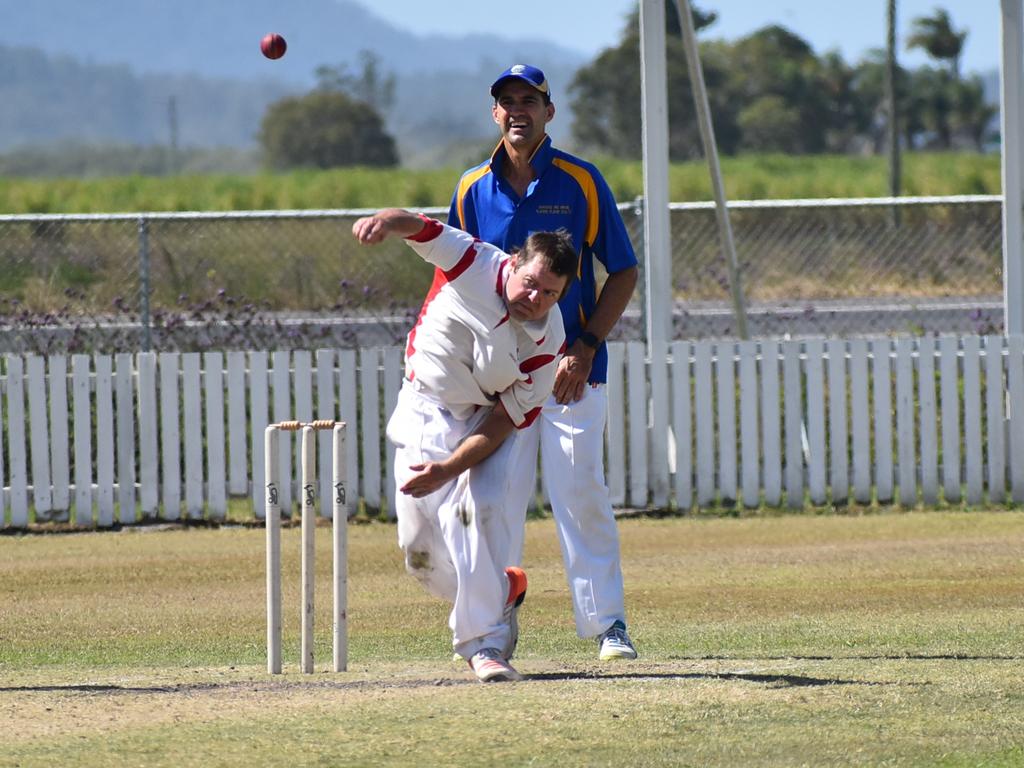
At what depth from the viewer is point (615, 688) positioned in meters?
6.04

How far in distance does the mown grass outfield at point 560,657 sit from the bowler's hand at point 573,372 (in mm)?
1008

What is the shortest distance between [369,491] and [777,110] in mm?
84311

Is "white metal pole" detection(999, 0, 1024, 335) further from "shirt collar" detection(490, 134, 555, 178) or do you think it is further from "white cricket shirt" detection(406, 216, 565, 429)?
"white cricket shirt" detection(406, 216, 565, 429)

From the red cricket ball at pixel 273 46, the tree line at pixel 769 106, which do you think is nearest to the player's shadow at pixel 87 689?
the red cricket ball at pixel 273 46

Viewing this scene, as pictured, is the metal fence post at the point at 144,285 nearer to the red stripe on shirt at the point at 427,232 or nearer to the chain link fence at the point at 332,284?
the chain link fence at the point at 332,284

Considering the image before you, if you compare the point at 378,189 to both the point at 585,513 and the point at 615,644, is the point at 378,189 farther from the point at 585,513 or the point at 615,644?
the point at 615,644

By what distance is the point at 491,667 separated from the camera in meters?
6.32

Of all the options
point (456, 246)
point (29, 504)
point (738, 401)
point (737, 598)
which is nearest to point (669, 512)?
point (738, 401)

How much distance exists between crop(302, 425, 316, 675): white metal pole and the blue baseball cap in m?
1.46

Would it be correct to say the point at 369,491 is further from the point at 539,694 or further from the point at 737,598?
the point at 539,694

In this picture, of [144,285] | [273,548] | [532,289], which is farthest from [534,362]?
[144,285]

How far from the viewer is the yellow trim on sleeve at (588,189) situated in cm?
702

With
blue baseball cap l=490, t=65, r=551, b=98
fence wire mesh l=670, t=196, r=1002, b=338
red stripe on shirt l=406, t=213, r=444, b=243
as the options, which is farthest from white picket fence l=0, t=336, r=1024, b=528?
red stripe on shirt l=406, t=213, r=444, b=243

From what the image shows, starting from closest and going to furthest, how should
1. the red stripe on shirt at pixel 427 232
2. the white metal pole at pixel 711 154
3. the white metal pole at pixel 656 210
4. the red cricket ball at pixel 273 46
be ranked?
the red stripe on shirt at pixel 427 232 → the red cricket ball at pixel 273 46 → the white metal pole at pixel 656 210 → the white metal pole at pixel 711 154
